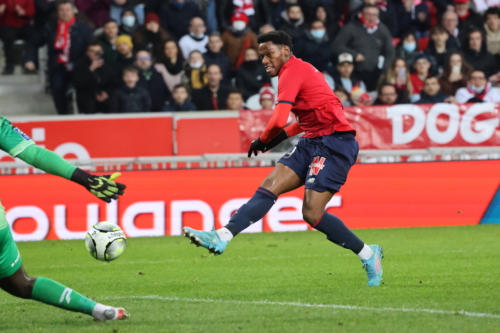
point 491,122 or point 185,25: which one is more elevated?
point 185,25

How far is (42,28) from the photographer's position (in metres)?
15.2

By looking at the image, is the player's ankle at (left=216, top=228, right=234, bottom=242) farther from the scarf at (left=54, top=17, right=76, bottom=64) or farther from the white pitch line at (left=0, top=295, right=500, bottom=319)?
the scarf at (left=54, top=17, right=76, bottom=64)

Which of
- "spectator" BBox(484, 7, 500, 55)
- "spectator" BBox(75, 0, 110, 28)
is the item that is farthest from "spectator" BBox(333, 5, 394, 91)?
"spectator" BBox(75, 0, 110, 28)

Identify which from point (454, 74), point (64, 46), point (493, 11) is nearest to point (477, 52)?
point (454, 74)

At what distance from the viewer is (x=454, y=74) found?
14562 millimetres

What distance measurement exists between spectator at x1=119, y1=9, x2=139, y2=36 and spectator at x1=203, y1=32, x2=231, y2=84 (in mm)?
1341

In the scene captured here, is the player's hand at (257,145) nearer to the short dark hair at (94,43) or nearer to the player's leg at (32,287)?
the player's leg at (32,287)

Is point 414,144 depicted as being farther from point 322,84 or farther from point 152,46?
point 322,84

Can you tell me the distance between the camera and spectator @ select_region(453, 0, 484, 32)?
16.0m

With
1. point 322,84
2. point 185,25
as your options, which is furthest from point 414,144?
point 322,84

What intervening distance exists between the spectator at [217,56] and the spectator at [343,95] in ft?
6.20

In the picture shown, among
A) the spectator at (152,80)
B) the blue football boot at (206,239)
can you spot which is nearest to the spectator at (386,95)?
the spectator at (152,80)

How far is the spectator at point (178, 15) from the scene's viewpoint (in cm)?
1507

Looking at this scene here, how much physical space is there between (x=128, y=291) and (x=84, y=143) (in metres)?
5.83
